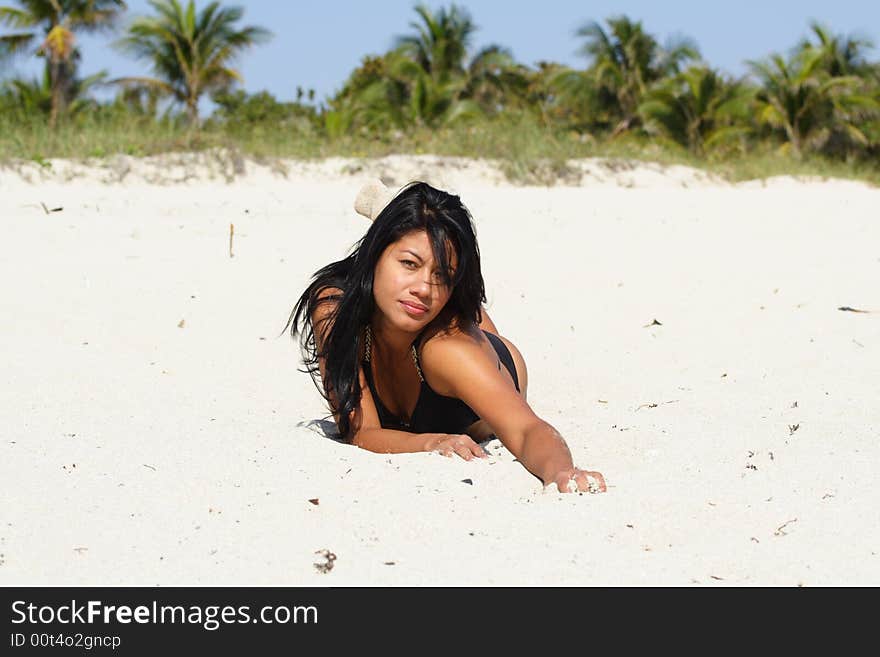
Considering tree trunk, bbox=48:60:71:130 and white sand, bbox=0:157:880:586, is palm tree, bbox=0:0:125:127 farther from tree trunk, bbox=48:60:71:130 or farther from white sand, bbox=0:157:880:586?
white sand, bbox=0:157:880:586

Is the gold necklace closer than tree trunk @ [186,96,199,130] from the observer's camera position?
Yes

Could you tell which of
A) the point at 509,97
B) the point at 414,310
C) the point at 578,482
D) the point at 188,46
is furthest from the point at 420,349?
the point at 509,97

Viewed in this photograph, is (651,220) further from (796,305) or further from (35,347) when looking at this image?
(35,347)

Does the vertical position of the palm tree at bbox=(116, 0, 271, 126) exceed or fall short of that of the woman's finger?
it exceeds it

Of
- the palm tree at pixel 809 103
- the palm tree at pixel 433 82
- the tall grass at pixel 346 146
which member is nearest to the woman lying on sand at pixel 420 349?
the tall grass at pixel 346 146

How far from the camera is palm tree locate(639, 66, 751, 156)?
20.5 metres

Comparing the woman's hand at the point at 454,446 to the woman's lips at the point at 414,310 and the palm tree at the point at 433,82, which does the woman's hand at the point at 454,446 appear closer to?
the woman's lips at the point at 414,310

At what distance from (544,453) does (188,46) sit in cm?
1877

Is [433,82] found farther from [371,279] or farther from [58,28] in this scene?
[371,279]

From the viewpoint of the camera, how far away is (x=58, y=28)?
19.2 meters

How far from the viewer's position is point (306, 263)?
243 inches

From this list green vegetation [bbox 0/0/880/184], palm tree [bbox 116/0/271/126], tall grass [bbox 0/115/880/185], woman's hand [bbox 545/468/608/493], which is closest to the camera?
woman's hand [bbox 545/468/608/493]

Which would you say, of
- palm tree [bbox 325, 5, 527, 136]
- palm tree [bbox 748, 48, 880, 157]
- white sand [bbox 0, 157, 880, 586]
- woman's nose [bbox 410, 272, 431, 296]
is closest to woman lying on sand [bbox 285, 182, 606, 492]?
woman's nose [bbox 410, 272, 431, 296]

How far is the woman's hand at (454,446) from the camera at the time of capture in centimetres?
293
